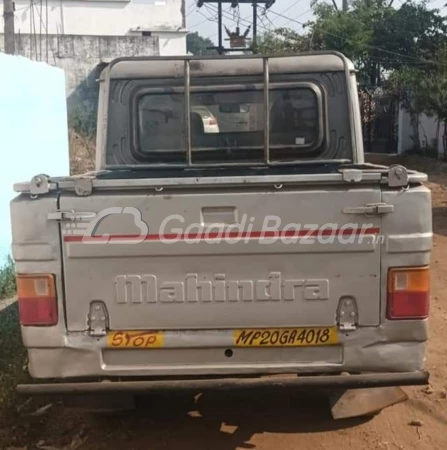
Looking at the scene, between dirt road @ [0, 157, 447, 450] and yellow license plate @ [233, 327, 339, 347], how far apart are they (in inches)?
21.9

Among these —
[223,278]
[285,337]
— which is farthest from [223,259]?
[285,337]

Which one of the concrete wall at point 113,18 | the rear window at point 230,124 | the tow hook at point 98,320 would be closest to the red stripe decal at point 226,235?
the tow hook at point 98,320

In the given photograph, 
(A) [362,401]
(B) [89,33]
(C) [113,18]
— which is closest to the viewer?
(A) [362,401]

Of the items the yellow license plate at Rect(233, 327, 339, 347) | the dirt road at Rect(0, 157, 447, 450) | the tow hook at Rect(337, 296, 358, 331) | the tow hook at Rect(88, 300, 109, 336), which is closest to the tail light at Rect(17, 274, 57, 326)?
the tow hook at Rect(88, 300, 109, 336)

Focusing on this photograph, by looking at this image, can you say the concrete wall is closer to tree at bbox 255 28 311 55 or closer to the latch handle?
tree at bbox 255 28 311 55

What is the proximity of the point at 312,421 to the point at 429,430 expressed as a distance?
2.30ft

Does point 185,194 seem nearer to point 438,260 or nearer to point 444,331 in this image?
point 444,331

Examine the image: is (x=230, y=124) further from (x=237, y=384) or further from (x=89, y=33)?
(x=89, y=33)

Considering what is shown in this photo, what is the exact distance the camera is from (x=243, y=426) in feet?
13.4

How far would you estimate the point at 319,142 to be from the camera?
4.79 meters

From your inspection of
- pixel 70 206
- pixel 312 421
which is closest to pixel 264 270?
pixel 70 206

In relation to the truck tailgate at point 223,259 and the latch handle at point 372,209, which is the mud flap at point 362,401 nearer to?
the truck tailgate at point 223,259

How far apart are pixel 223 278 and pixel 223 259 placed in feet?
0.31

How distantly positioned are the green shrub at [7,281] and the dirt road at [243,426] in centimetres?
271
